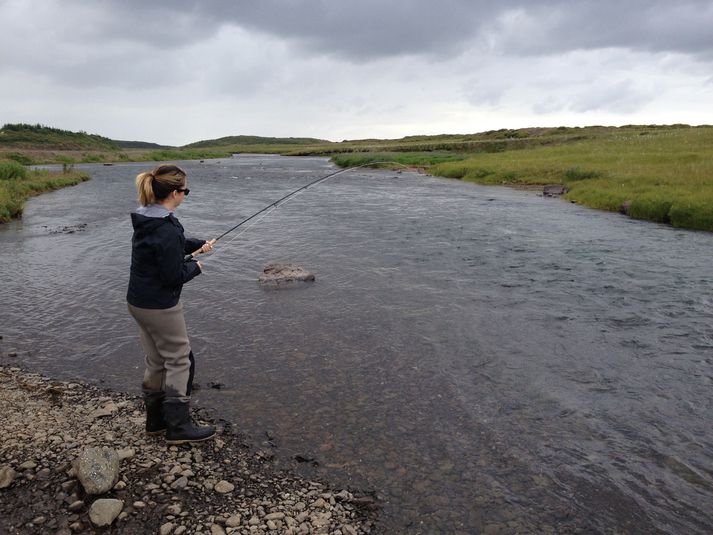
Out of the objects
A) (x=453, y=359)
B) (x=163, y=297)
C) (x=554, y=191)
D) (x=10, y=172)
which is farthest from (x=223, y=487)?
(x=10, y=172)

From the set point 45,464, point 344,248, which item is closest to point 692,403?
point 45,464

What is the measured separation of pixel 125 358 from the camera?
26.3ft

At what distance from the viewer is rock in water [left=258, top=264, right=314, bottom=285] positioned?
1255 centimetres

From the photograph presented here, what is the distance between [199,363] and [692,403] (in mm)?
7062

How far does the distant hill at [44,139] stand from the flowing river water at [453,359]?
9832 cm

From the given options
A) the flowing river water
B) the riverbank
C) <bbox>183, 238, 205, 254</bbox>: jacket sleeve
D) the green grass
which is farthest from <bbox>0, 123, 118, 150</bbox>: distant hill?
<bbox>183, 238, 205, 254</bbox>: jacket sleeve

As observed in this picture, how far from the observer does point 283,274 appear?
1280cm

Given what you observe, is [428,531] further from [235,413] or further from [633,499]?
[235,413]

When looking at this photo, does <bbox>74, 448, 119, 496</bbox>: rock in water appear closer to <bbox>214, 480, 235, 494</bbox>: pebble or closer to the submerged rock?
<bbox>214, 480, 235, 494</bbox>: pebble

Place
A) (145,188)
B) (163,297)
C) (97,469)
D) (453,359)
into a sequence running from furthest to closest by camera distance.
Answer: (453,359), (163,297), (145,188), (97,469)

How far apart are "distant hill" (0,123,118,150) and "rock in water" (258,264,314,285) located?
101706 millimetres

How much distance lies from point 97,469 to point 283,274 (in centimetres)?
831

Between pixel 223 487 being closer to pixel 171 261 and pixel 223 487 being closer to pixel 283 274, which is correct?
pixel 171 261

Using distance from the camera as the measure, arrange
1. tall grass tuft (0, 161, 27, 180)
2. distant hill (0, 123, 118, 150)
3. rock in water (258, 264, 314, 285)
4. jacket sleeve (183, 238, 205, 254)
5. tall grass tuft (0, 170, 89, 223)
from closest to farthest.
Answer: jacket sleeve (183, 238, 205, 254) < rock in water (258, 264, 314, 285) < tall grass tuft (0, 170, 89, 223) < tall grass tuft (0, 161, 27, 180) < distant hill (0, 123, 118, 150)
